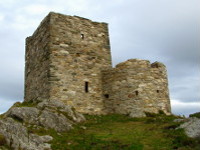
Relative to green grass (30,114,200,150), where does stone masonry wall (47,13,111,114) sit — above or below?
above

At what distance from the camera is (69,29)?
18.3 m

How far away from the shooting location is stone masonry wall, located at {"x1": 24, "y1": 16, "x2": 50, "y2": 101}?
17.4 meters

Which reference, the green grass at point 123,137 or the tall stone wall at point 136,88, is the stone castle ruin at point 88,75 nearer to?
the tall stone wall at point 136,88

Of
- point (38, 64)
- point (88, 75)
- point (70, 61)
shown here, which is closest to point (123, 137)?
point (88, 75)

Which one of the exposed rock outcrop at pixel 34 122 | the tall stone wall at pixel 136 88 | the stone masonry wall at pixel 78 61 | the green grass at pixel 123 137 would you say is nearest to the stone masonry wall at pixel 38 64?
the stone masonry wall at pixel 78 61

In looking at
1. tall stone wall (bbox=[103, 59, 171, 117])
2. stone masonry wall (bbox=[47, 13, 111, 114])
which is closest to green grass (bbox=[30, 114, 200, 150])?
tall stone wall (bbox=[103, 59, 171, 117])

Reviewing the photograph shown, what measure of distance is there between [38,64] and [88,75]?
3791 mm

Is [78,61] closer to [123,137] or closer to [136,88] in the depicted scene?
[136,88]

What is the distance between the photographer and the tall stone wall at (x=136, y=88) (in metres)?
17.2

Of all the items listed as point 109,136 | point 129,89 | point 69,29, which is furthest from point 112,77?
point 109,136

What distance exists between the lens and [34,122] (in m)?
12.4

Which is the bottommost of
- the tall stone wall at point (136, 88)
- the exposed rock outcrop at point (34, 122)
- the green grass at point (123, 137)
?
the green grass at point (123, 137)

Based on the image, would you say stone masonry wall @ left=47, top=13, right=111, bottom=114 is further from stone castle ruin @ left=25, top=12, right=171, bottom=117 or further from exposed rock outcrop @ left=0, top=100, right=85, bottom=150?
exposed rock outcrop @ left=0, top=100, right=85, bottom=150

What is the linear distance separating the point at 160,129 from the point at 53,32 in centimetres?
974
